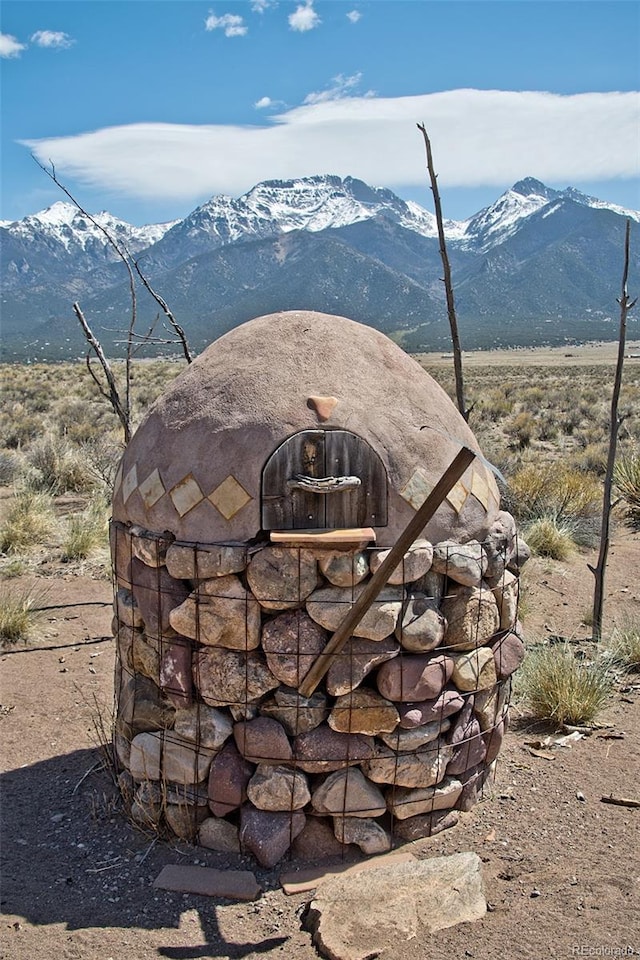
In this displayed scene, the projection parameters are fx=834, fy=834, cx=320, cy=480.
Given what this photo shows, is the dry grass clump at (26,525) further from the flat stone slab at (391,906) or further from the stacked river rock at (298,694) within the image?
the flat stone slab at (391,906)

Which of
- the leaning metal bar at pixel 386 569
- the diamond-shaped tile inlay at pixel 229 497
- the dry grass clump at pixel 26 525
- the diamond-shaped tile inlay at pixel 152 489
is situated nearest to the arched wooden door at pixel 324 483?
the diamond-shaped tile inlay at pixel 229 497

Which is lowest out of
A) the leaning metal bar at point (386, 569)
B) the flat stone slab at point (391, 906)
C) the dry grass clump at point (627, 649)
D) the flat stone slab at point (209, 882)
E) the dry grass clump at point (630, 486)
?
the flat stone slab at point (209, 882)

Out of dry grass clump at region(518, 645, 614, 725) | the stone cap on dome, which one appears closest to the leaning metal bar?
the stone cap on dome

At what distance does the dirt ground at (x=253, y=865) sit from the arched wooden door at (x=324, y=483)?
5.44 feet

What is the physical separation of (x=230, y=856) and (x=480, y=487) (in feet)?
7.27

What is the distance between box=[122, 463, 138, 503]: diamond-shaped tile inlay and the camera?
4.33 meters

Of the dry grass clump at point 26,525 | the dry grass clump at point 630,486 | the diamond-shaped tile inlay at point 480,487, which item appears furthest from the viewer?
the dry grass clump at point 630,486

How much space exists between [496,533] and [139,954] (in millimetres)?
2525

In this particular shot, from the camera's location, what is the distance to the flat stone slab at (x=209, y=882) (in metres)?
3.73

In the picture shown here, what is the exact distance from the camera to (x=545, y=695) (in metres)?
5.41

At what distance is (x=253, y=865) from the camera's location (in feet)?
13.0

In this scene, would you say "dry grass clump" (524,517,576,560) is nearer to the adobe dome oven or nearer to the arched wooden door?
the adobe dome oven

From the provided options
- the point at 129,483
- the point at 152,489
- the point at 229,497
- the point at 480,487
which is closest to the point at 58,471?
the point at 129,483

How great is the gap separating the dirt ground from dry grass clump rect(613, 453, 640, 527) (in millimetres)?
5416
